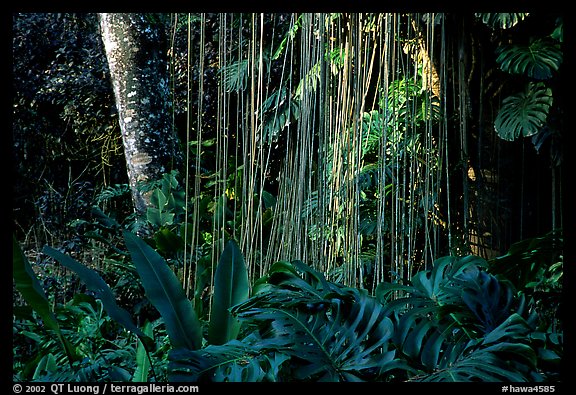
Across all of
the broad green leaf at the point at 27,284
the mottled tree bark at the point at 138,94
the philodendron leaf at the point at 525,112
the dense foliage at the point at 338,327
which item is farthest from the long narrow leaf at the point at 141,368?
the mottled tree bark at the point at 138,94

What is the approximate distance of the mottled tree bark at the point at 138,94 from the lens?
284cm

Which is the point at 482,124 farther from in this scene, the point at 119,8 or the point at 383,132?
the point at 119,8

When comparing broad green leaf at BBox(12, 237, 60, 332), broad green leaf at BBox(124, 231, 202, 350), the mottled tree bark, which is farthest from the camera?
the mottled tree bark

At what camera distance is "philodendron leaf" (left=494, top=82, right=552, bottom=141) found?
205 centimetres

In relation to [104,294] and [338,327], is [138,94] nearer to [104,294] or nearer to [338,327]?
[104,294]

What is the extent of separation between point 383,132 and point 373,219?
3.06 feet

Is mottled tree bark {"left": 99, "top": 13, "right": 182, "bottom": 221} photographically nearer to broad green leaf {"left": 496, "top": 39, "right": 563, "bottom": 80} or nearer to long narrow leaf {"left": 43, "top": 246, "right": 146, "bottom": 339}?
broad green leaf {"left": 496, "top": 39, "right": 563, "bottom": 80}

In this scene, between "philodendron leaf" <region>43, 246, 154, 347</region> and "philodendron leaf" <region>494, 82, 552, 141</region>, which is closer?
"philodendron leaf" <region>43, 246, 154, 347</region>

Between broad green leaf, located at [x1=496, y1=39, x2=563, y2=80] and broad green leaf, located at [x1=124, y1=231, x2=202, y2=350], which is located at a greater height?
broad green leaf, located at [x1=496, y1=39, x2=563, y2=80]

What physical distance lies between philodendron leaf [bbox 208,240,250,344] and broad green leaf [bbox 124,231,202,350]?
0.15ft

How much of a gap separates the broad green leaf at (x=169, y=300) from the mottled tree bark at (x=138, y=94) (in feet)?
4.88

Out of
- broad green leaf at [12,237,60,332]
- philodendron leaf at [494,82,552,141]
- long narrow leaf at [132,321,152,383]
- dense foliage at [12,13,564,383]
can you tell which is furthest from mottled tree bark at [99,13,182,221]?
broad green leaf at [12,237,60,332]

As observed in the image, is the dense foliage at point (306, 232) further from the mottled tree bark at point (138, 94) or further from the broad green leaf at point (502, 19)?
the mottled tree bark at point (138, 94)

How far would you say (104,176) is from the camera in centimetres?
418
